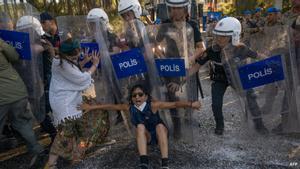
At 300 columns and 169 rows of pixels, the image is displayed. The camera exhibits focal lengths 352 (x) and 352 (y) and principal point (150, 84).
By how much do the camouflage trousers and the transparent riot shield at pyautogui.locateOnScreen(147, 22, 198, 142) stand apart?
0.77 meters

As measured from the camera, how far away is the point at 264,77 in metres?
3.86

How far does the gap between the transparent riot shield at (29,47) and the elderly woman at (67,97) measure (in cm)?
40

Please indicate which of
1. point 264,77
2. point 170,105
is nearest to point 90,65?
point 170,105

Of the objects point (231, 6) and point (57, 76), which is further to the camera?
point (231, 6)

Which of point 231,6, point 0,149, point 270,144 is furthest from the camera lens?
point 231,6

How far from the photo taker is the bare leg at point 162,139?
354 cm

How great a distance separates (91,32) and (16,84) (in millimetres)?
1045

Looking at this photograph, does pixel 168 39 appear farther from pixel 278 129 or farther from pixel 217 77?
pixel 278 129

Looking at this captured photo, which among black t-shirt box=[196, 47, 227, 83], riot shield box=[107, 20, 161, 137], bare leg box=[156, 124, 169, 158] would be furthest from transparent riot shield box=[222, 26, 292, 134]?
bare leg box=[156, 124, 169, 158]

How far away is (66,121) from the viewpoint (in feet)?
11.8

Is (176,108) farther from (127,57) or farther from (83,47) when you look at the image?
(83,47)

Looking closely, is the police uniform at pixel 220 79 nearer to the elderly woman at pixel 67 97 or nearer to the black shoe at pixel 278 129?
the black shoe at pixel 278 129

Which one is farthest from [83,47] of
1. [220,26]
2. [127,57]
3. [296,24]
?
[296,24]

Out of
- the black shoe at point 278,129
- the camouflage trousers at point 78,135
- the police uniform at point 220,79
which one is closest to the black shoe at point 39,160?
the camouflage trousers at point 78,135
